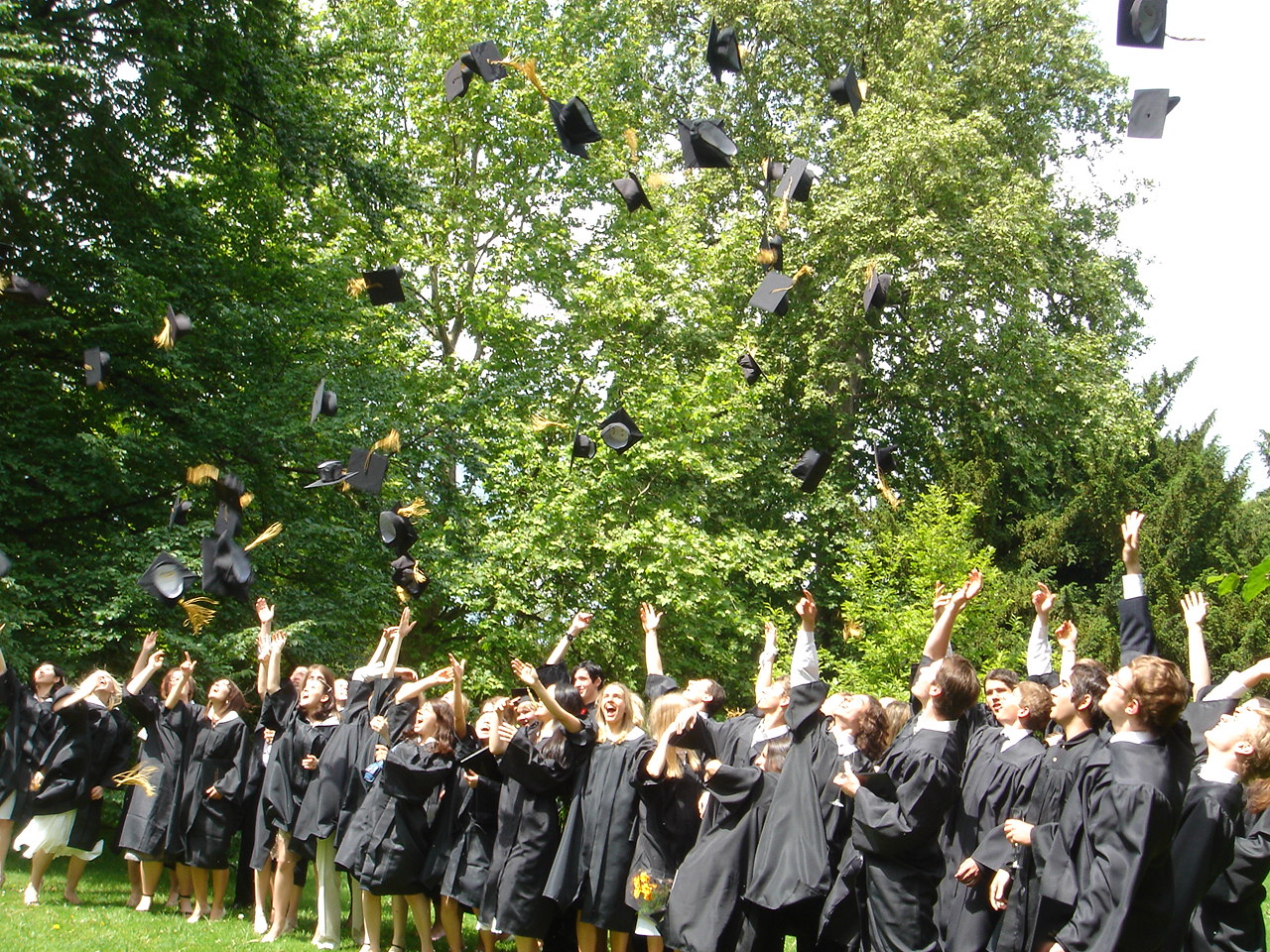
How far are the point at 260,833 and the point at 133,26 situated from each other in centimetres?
997

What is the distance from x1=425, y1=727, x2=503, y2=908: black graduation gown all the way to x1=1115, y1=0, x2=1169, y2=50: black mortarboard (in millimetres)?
5622

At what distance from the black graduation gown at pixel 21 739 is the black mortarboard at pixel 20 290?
4.52 metres

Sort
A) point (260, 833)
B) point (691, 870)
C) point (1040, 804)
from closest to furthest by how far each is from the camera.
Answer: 1. point (1040, 804)
2. point (691, 870)
3. point (260, 833)

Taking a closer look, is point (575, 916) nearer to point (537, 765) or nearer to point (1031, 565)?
point (537, 765)

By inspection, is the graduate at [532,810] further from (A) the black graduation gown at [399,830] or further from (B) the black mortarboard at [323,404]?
(B) the black mortarboard at [323,404]

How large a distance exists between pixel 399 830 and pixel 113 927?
8.46 ft

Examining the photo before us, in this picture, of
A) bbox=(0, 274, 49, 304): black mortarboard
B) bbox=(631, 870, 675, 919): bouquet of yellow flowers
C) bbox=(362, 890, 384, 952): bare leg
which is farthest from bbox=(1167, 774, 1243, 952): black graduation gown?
bbox=(0, 274, 49, 304): black mortarboard

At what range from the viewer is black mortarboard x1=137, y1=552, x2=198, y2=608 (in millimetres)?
11609

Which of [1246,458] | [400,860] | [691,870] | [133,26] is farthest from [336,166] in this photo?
[1246,458]

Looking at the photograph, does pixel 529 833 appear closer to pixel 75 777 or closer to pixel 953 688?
pixel 953 688

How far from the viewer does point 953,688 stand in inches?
208

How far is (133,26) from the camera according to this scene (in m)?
14.4

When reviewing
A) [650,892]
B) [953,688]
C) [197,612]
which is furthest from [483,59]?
[953,688]

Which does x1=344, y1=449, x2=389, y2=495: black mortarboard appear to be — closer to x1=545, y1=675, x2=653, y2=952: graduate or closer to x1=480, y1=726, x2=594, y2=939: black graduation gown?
x1=480, y1=726, x2=594, y2=939: black graduation gown
